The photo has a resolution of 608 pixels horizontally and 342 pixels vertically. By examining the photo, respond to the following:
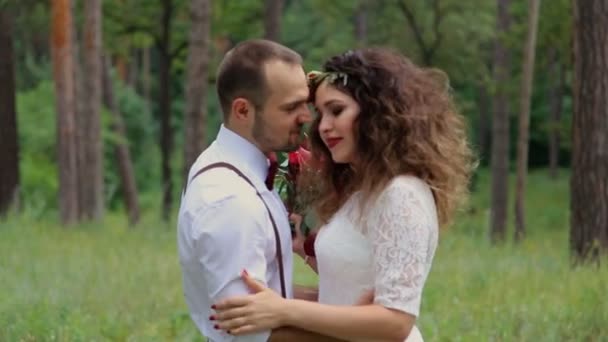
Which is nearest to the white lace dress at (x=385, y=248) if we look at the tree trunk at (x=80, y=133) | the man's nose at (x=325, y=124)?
the man's nose at (x=325, y=124)

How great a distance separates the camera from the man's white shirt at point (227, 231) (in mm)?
3531

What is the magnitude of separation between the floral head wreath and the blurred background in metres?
0.60

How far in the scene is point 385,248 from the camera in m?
3.67

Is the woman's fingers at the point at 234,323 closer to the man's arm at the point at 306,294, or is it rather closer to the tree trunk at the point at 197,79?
the man's arm at the point at 306,294

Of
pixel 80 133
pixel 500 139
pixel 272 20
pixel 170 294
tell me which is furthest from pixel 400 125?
pixel 500 139

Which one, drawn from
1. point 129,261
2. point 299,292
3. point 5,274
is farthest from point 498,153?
point 299,292

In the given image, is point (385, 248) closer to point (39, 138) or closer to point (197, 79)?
point (197, 79)

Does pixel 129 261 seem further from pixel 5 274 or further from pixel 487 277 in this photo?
pixel 487 277

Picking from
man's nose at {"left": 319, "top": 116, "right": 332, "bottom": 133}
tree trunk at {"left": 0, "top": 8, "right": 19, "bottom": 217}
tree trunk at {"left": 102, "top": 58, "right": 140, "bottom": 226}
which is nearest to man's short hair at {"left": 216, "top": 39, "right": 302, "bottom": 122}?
man's nose at {"left": 319, "top": 116, "right": 332, "bottom": 133}

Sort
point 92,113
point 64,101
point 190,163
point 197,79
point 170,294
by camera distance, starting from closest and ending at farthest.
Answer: point 170,294 < point 197,79 < point 190,163 < point 64,101 < point 92,113

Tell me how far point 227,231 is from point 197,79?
1431cm

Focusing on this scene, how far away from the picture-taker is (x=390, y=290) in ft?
11.9

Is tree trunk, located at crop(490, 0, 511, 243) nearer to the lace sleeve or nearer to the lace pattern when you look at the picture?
the lace pattern

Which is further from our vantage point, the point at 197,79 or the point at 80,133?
the point at 80,133
